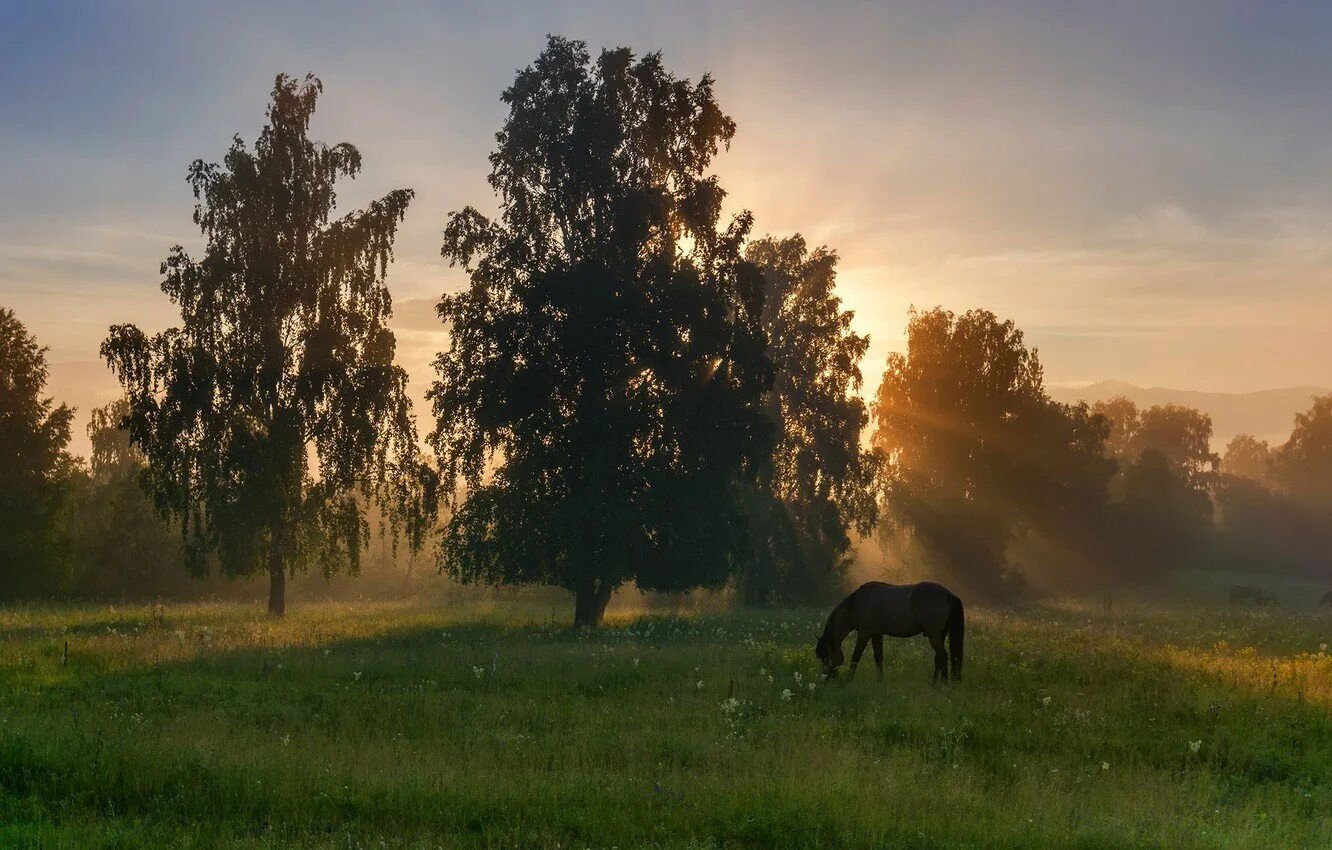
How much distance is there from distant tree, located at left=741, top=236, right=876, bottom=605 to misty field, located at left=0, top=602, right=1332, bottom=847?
26.6 m

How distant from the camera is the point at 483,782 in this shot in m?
11.2

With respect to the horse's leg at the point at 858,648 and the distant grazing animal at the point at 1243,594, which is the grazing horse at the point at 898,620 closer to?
the horse's leg at the point at 858,648

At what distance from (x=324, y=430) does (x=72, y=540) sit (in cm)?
2127

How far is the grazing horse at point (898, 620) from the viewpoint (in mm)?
18688

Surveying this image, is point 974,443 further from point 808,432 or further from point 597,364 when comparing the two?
point 597,364

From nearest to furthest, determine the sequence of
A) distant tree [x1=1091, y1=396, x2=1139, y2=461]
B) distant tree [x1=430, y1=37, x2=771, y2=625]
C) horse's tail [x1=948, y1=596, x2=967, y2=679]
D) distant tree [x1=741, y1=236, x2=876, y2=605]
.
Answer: horse's tail [x1=948, y1=596, x2=967, y2=679], distant tree [x1=430, y1=37, x2=771, y2=625], distant tree [x1=741, y1=236, x2=876, y2=605], distant tree [x1=1091, y1=396, x2=1139, y2=461]

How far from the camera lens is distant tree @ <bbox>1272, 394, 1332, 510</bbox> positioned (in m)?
131

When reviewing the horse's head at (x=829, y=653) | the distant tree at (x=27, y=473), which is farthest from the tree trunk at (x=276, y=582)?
the horse's head at (x=829, y=653)

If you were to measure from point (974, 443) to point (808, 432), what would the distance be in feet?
56.9

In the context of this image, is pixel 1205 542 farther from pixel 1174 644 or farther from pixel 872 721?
pixel 872 721

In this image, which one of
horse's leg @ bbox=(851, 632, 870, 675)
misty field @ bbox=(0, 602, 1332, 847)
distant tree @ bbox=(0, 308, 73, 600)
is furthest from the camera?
distant tree @ bbox=(0, 308, 73, 600)

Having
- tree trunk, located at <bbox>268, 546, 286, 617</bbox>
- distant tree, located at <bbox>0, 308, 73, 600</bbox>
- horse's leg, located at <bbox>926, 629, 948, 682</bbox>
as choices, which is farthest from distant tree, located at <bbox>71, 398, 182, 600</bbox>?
horse's leg, located at <bbox>926, 629, 948, 682</bbox>

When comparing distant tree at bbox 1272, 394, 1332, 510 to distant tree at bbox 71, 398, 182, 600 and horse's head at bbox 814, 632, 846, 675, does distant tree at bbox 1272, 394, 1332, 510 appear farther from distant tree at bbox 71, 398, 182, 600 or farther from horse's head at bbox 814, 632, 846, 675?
horse's head at bbox 814, 632, 846, 675

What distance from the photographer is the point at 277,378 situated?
34.8 m
